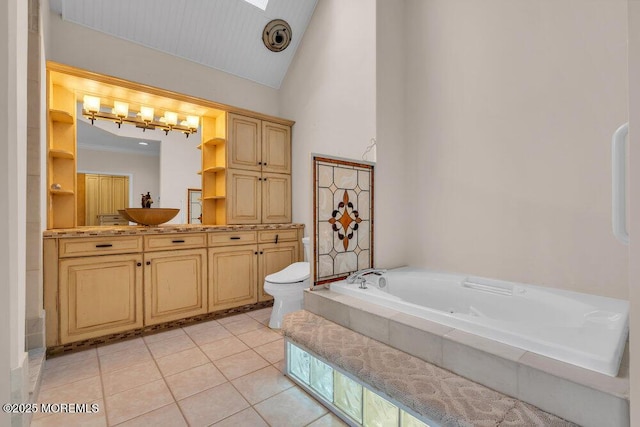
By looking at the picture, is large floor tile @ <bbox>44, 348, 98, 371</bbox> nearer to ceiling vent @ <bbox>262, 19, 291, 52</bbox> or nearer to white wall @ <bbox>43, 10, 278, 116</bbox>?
white wall @ <bbox>43, 10, 278, 116</bbox>

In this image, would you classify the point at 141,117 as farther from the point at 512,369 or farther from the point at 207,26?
the point at 512,369

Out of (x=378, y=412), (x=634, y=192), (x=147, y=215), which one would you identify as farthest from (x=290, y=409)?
(x=147, y=215)

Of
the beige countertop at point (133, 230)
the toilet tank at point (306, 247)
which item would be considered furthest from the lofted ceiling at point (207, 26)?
the toilet tank at point (306, 247)

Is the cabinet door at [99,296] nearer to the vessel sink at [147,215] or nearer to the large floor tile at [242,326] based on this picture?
the vessel sink at [147,215]

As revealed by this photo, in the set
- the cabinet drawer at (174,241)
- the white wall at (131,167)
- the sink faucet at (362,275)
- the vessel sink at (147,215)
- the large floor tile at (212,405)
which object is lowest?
the large floor tile at (212,405)

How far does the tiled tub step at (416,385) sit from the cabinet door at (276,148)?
2.03m

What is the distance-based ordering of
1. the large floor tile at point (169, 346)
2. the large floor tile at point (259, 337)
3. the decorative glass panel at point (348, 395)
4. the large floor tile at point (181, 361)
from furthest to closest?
the large floor tile at point (259, 337), the large floor tile at point (169, 346), the large floor tile at point (181, 361), the decorative glass panel at point (348, 395)

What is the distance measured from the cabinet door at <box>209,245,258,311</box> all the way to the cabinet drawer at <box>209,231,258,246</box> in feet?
0.16

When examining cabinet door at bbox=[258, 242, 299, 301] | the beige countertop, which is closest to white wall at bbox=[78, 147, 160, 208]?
the beige countertop

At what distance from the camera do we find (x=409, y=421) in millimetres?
1125

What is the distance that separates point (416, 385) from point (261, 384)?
37.7 inches

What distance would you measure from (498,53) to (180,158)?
2898 mm

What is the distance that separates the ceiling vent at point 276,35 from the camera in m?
3.14

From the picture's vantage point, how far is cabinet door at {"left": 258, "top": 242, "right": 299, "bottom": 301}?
291 cm
